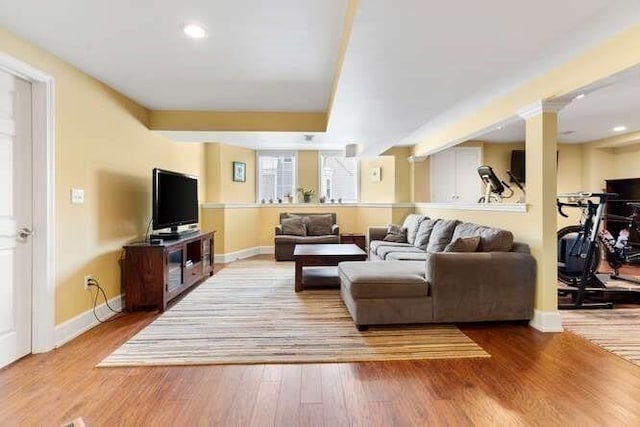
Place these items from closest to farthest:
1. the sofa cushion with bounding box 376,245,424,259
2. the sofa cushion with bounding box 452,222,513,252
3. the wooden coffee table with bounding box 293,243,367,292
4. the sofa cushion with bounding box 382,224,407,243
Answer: the sofa cushion with bounding box 452,222,513,252 < the wooden coffee table with bounding box 293,243,367,292 < the sofa cushion with bounding box 376,245,424,259 < the sofa cushion with bounding box 382,224,407,243

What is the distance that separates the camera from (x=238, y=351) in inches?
98.5

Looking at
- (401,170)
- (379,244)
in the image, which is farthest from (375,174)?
(379,244)

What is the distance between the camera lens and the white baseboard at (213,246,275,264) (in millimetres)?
6094

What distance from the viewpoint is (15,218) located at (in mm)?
2426

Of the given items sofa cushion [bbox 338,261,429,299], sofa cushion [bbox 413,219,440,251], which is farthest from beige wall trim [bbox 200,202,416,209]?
sofa cushion [bbox 338,261,429,299]

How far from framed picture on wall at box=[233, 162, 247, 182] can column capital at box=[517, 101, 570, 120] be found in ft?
16.4

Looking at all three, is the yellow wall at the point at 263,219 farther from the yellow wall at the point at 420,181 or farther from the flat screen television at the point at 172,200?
the flat screen television at the point at 172,200

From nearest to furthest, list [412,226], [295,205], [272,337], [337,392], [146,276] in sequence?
[337,392] < [272,337] < [146,276] < [412,226] < [295,205]

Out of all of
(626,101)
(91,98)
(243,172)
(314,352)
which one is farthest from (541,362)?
(243,172)

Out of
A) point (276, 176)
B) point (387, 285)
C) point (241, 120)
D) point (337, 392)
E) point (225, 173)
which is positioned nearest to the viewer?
point (337, 392)

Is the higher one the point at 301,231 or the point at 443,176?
the point at 443,176

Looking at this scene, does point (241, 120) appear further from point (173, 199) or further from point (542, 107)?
point (542, 107)

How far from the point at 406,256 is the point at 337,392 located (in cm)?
238

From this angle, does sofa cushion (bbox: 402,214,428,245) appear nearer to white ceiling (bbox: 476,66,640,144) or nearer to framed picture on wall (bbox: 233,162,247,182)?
white ceiling (bbox: 476,66,640,144)
